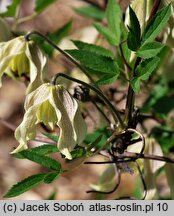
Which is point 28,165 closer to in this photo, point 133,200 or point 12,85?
point 12,85

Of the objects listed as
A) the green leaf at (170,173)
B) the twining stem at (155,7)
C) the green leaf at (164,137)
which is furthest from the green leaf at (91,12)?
the twining stem at (155,7)

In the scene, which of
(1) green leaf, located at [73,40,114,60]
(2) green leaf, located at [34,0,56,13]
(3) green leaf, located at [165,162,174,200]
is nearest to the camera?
(1) green leaf, located at [73,40,114,60]

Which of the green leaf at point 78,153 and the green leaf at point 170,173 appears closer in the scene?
the green leaf at point 78,153

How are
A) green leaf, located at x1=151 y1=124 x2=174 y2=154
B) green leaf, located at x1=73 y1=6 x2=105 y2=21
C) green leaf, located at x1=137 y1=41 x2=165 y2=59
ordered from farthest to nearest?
green leaf, located at x1=73 y1=6 x2=105 y2=21, green leaf, located at x1=151 y1=124 x2=174 y2=154, green leaf, located at x1=137 y1=41 x2=165 y2=59

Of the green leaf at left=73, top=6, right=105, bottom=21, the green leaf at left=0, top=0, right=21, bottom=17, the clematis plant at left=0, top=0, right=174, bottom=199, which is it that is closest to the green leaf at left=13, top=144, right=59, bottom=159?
the clematis plant at left=0, top=0, right=174, bottom=199

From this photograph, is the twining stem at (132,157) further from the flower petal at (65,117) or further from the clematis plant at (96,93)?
the flower petal at (65,117)

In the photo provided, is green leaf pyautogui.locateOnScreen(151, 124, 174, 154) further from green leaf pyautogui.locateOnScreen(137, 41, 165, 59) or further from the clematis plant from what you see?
green leaf pyautogui.locateOnScreen(137, 41, 165, 59)

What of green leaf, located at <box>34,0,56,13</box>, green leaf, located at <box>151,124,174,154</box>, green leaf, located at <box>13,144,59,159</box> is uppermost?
green leaf, located at <box>13,144,59,159</box>

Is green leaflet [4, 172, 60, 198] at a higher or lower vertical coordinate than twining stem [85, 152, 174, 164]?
higher
